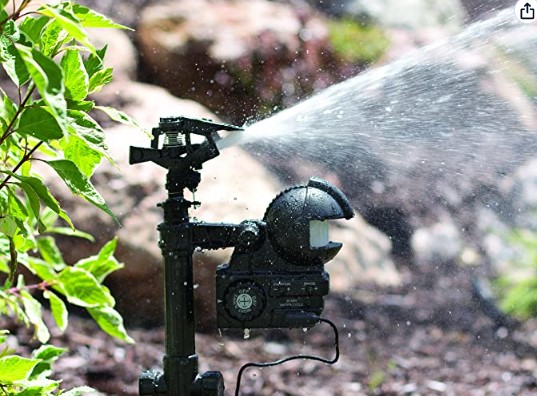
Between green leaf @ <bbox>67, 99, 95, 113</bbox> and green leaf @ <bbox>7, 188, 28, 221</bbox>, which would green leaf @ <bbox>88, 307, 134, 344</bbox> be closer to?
green leaf @ <bbox>7, 188, 28, 221</bbox>

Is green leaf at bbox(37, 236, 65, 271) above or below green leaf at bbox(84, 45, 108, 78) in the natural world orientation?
below

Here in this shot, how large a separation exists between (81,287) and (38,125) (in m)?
0.39

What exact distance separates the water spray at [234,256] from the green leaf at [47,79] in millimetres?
470

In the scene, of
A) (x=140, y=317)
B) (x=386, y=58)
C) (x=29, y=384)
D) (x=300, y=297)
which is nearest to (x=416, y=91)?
(x=386, y=58)

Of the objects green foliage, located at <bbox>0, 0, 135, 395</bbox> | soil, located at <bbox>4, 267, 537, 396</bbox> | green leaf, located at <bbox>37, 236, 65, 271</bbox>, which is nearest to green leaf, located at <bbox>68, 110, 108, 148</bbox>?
green foliage, located at <bbox>0, 0, 135, 395</bbox>

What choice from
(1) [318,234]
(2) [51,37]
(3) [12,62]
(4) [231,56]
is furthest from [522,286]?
(3) [12,62]

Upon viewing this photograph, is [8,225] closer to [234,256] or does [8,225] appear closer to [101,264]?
[234,256]

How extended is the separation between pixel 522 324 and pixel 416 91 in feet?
3.42

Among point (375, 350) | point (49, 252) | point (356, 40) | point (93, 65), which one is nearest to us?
point (93, 65)

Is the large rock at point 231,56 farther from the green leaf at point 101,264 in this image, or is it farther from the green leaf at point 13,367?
the green leaf at point 13,367

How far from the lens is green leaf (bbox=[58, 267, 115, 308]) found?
1.24 m

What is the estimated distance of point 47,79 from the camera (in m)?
0.74

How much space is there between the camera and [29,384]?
1.01 metres

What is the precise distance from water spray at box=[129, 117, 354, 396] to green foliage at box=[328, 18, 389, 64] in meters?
2.36
